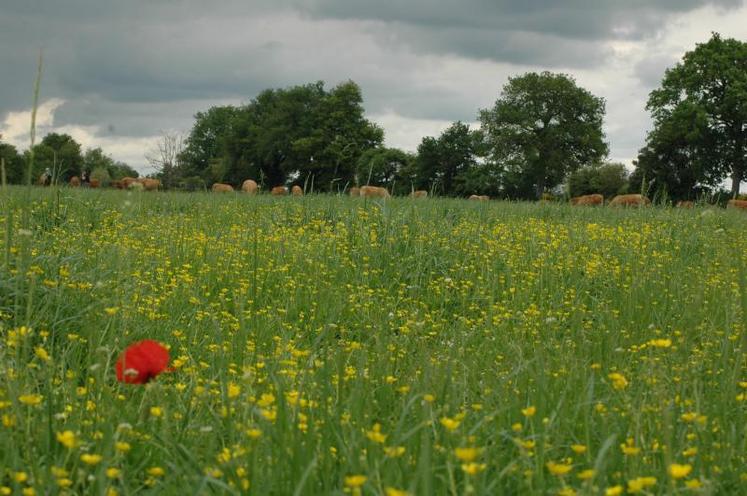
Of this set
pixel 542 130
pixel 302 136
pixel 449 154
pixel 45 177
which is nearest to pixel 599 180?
pixel 542 130

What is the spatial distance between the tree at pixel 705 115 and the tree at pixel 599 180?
15.3 meters

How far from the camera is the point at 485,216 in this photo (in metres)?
12.6

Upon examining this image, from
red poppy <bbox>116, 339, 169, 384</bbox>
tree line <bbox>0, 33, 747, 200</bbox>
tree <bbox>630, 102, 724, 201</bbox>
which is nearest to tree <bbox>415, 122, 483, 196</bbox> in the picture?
tree line <bbox>0, 33, 747, 200</bbox>

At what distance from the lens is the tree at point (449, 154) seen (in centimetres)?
6675

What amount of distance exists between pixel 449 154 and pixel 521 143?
6435mm

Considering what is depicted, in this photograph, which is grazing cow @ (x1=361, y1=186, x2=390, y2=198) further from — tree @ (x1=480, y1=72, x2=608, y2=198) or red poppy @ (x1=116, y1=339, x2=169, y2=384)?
tree @ (x1=480, y1=72, x2=608, y2=198)

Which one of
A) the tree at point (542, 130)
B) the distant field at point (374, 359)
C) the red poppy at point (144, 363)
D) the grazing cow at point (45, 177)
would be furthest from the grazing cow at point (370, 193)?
the tree at point (542, 130)

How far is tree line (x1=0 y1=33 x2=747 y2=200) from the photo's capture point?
46000 mm

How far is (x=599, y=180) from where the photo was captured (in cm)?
6975

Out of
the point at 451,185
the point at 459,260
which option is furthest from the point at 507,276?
the point at 451,185

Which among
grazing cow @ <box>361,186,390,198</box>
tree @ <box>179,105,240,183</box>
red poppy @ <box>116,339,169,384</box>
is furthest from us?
tree @ <box>179,105,240,183</box>

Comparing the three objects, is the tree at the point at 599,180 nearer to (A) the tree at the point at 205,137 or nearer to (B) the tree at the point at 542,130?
(B) the tree at the point at 542,130

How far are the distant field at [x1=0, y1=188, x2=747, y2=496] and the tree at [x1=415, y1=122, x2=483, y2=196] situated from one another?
55.4 m

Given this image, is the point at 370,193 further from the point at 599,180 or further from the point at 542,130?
the point at 599,180
